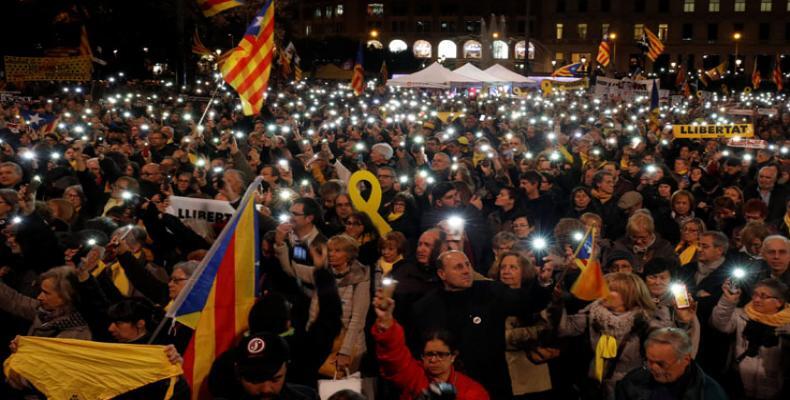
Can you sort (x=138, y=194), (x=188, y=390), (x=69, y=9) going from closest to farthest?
(x=188, y=390), (x=138, y=194), (x=69, y=9)

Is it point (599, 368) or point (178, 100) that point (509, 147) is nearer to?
point (599, 368)

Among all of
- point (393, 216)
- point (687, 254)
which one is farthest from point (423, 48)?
point (687, 254)

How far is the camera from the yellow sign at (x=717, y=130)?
13.9 metres

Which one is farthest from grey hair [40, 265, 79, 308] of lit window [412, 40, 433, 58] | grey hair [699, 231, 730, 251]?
lit window [412, 40, 433, 58]

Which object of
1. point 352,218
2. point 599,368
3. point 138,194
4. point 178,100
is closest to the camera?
point 599,368

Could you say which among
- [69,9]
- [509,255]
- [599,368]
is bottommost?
[599,368]

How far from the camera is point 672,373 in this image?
169 inches

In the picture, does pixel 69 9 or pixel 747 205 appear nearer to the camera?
pixel 747 205

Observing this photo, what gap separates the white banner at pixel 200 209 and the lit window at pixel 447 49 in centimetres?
10017

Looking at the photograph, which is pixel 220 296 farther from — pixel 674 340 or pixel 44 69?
pixel 44 69

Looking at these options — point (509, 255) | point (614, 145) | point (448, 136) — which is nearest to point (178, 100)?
point (448, 136)

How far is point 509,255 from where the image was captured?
5574 mm

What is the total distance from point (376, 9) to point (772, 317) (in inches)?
4178

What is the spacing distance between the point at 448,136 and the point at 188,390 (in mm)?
11973
